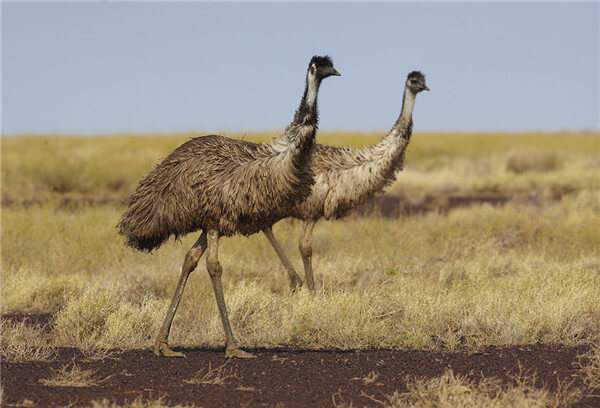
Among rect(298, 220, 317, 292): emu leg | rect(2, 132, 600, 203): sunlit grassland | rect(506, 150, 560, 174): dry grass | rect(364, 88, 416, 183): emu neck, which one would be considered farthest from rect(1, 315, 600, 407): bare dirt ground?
rect(506, 150, 560, 174): dry grass

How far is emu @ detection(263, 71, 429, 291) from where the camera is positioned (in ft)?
31.2

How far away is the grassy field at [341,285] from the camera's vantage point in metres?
7.44

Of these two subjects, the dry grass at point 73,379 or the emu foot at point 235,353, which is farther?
the emu foot at point 235,353

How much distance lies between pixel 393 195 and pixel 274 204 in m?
17.6

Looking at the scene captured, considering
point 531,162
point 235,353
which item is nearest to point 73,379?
point 235,353

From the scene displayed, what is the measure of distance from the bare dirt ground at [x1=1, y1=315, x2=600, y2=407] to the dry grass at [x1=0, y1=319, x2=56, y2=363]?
4.0 inches

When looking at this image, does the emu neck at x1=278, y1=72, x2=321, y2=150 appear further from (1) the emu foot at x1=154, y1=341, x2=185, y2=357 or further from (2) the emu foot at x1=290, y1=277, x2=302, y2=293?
(2) the emu foot at x1=290, y1=277, x2=302, y2=293

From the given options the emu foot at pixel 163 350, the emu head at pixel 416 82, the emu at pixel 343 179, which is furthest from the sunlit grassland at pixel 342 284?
the emu head at pixel 416 82

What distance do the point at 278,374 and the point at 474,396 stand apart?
1.65 meters

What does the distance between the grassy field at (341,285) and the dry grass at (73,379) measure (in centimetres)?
71

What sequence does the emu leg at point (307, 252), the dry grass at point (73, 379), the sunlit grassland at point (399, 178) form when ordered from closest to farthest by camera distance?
the dry grass at point (73, 379)
the emu leg at point (307, 252)
the sunlit grassland at point (399, 178)

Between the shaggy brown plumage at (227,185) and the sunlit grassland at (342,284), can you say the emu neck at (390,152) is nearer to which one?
the sunlit grassland at (342,284)

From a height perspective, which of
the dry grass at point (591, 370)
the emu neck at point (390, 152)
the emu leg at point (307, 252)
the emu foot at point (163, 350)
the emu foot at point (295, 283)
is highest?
the emu neck at point (390, 152)

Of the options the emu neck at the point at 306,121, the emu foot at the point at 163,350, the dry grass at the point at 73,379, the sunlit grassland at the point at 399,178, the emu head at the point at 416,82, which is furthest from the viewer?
the sunlit grassland at the point at 399,178
